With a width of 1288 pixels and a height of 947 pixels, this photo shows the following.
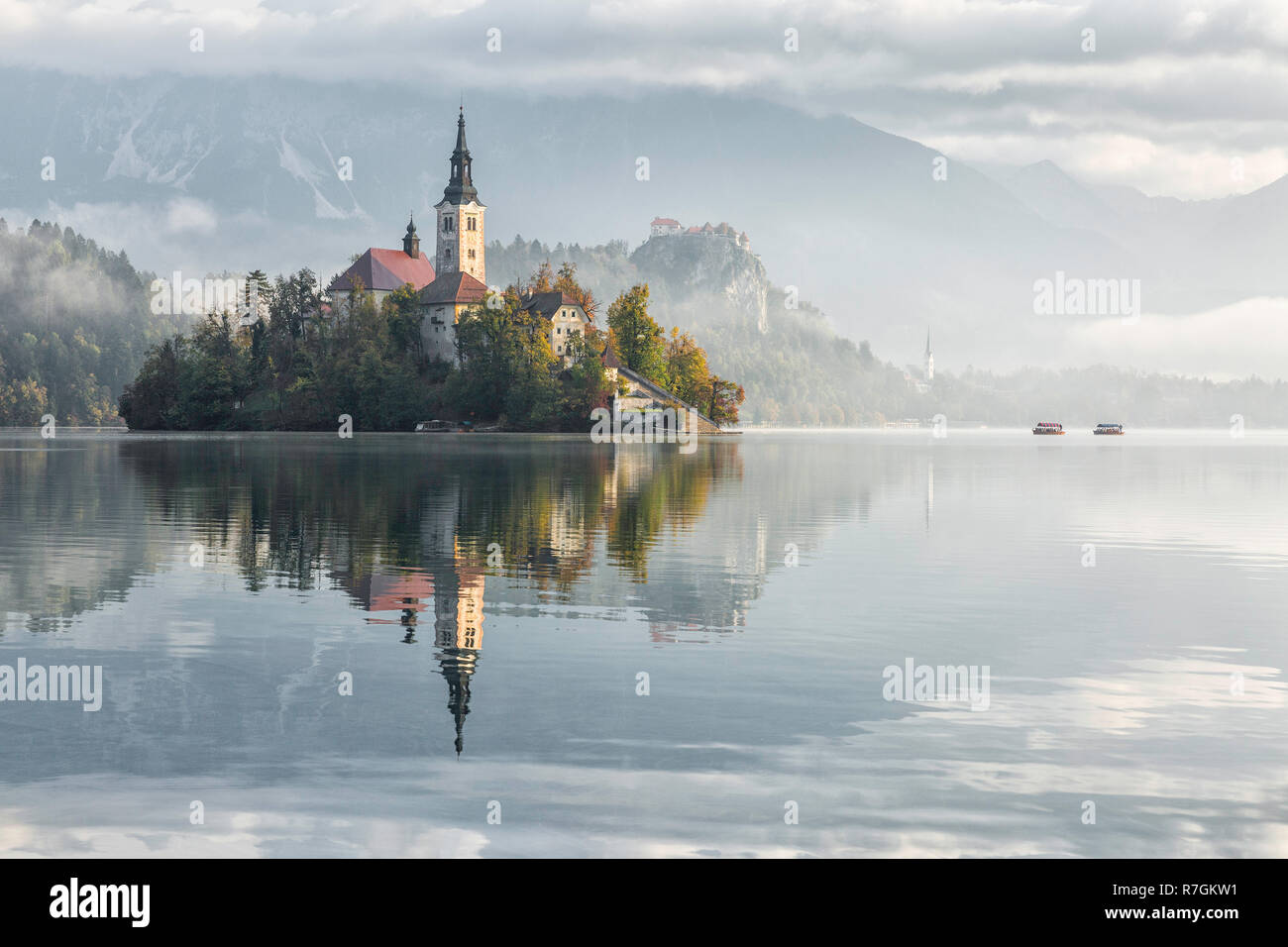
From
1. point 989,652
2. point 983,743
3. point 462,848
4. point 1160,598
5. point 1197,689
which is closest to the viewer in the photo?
point 462,848

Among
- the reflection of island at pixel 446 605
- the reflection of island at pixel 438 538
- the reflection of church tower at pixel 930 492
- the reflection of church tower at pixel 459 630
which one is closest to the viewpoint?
the reflection of church tower at pixel 459 630

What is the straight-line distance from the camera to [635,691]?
18.5 meters

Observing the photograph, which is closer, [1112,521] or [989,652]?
[989,652]

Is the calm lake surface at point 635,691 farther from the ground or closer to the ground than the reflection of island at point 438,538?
closer to the ground

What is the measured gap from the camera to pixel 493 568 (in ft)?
107

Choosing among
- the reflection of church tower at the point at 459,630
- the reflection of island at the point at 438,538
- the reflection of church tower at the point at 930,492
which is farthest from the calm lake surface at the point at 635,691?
the reflection of church tower at the point at 930,492

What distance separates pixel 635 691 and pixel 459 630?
6.06m

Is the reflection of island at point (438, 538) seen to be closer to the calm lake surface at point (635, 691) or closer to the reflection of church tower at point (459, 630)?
the reflection of church tower at point (459, 630)

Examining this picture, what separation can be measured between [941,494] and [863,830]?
185 feet

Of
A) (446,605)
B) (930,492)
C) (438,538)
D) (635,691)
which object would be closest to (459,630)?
(446,605)

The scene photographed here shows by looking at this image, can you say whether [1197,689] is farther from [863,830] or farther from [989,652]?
[863,830]

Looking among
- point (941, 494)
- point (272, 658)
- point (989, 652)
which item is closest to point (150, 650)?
point (272, 658)

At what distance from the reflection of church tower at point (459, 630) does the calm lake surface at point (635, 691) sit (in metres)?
0.11

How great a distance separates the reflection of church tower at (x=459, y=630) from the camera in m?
17.9
